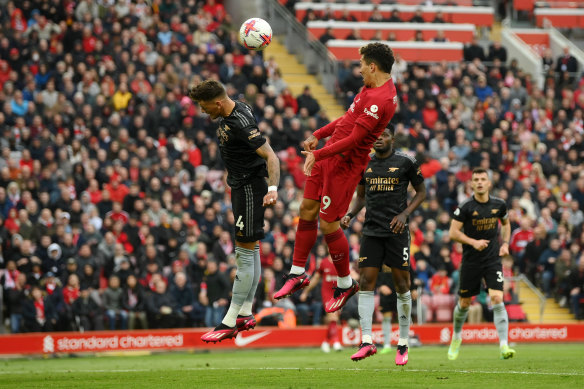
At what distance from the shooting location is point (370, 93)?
1133cm

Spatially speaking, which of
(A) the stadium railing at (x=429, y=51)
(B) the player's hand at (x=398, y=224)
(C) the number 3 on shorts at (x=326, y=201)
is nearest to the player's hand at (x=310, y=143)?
(C) the number 3 on shorts at (x=326, y=201)

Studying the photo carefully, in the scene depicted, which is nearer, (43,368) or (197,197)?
(43,368)

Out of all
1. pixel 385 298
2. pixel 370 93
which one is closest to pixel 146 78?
pixel 385 298

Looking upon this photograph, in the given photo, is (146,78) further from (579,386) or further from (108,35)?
(579,386)

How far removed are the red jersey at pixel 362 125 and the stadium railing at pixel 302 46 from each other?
58.8 feet

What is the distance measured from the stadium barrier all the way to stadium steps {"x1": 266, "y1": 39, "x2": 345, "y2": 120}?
8.87 m

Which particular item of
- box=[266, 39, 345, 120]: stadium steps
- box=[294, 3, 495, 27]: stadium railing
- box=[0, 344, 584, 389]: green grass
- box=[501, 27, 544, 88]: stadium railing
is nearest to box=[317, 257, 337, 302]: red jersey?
box=[0, 344, 584, 389]: green grass

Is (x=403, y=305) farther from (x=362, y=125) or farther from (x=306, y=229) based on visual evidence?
(x=362, y=125)

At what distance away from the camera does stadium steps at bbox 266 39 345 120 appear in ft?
94.5

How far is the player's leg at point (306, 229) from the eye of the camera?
11.6 meters

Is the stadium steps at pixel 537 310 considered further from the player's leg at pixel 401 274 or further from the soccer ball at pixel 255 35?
the soccer ball at pixel 255 35

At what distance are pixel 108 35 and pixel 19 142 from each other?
4361mm

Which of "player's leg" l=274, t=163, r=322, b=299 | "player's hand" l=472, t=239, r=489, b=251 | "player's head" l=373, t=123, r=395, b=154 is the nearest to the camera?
"player's leg" l=274, t=163, r=322, b=299

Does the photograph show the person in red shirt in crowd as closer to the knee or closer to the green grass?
the green grass
